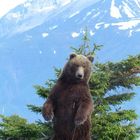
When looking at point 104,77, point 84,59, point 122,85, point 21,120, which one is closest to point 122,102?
point 122,85

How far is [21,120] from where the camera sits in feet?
58.0

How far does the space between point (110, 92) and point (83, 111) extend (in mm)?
7851

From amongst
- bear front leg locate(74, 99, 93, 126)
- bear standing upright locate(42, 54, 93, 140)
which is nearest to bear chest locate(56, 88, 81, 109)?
bear standing upright locate(42, 54, 93, 140)

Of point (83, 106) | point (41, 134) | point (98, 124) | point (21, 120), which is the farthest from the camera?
point (21, 120)

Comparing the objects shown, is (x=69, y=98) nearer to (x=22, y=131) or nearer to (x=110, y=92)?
(x=22, y=131)

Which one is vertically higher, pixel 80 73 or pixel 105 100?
pixel 105 100

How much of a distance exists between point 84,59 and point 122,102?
23.6 ft

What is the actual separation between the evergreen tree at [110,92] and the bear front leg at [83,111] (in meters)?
5.02

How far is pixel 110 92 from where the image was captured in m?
16.9

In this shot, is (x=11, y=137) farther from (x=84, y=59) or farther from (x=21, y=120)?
(x=84, y=59)

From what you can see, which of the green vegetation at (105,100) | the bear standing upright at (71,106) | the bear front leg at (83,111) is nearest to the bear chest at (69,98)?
the bear standing upright at (71,106)

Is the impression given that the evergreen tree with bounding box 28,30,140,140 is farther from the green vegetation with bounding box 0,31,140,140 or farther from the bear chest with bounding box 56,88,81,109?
the bear chest with bounding box 56,88,81,109

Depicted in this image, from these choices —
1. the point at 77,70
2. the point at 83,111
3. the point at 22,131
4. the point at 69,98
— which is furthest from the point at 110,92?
the point at 83,111

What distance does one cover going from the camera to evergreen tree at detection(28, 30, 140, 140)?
14906 millimetres
